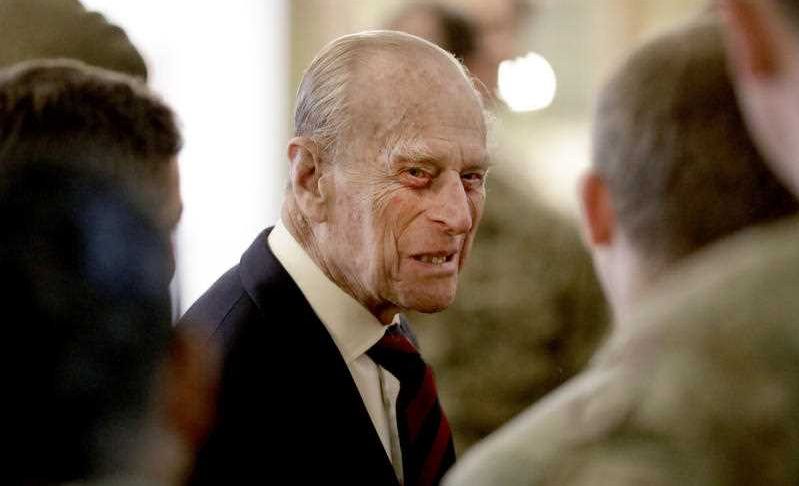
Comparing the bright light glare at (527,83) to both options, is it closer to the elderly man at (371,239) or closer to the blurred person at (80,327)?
the elderly man at (371,239)

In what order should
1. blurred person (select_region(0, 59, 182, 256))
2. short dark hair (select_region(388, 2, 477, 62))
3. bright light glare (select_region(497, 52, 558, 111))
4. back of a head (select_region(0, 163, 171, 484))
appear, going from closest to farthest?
back of a head (select_region(0, 163, 171, 484)), blurred person (select_region(0, 59, 182, 256)), short dark hair (select_region(388, 2, 477, 62)), bright light glare (select_region(497, 52, 558, 111))

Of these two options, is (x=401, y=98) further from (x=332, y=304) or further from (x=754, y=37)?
(x=754, y=37)

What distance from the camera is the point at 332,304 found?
1953mm

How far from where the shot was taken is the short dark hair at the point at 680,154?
1068 mm

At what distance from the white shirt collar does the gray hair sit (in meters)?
0.17

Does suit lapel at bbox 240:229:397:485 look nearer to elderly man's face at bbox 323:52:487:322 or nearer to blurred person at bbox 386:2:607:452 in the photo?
elderly man's face at bbox 323:52:487:322

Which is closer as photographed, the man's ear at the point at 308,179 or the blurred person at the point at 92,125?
the blurred person at the point at 92,125

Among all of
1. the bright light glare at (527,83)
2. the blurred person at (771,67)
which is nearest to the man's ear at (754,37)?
the blurred person at (771,67)

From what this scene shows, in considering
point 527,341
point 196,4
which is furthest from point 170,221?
point 196,4

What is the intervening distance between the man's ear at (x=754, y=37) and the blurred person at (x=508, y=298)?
82.8 inches

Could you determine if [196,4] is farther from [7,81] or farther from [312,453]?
[7,81]

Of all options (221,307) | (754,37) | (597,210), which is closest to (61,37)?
(221,307)

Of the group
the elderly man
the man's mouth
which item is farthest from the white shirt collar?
the man's mouth

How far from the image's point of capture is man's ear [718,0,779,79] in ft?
3.11
